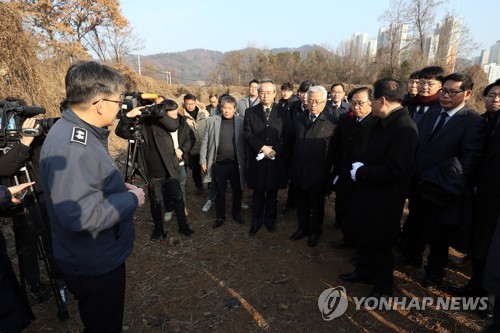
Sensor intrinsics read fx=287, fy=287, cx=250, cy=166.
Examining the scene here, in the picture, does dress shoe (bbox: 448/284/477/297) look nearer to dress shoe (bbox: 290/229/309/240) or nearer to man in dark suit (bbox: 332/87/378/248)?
man in dark suit (bbox: 332/87/378/248)

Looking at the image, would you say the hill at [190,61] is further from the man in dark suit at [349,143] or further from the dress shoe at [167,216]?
the man in dark suit at [349,143]

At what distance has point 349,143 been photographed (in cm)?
368

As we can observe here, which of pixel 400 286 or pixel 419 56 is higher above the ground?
pixel 419 56

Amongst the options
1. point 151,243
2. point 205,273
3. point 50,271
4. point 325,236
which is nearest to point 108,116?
point 50,271

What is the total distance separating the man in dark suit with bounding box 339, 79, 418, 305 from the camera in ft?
7.92

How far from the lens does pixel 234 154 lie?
14.7 feet

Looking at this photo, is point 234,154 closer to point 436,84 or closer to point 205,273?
point 205,273

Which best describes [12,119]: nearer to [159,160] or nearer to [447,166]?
[159,160]

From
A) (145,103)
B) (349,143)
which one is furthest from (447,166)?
(145,103)

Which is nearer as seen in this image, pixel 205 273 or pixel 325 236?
pixel 205 273

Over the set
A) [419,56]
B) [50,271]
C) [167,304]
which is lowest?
[167,304]

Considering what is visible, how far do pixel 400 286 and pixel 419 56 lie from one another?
66.1 ft

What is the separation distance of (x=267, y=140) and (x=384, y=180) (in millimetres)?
1871

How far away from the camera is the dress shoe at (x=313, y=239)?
12.9 ft
